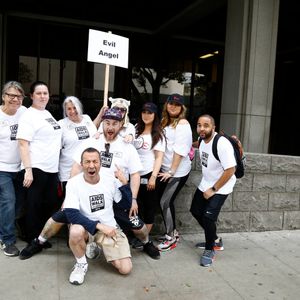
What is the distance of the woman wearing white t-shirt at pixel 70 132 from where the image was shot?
4047mm

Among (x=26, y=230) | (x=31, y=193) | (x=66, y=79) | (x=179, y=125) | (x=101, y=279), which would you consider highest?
(x=66, y=79)

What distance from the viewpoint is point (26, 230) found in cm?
409

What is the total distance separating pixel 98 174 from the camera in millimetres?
3541

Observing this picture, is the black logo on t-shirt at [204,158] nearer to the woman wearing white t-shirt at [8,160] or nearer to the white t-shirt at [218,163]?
the white t-shirt at [218,163]

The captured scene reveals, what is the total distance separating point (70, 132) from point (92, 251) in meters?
1.34

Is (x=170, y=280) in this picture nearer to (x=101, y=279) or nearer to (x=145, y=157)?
(x=101, y=279)

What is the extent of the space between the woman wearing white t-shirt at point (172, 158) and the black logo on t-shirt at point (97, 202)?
0.93m

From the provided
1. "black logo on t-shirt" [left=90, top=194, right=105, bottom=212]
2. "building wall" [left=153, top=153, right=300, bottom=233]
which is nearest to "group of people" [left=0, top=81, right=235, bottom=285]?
"black logo on t-shirt" [left=90, top=194, right=105, bottom=212]

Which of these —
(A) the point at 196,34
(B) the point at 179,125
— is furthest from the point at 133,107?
(B) the point at 179,125

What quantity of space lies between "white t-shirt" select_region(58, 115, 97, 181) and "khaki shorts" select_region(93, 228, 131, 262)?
2.85 ft

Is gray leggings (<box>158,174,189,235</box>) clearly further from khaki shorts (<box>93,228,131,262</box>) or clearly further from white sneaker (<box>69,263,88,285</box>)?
white sneaker (<box>69,263,88,285</box>)

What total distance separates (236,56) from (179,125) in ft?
14.5

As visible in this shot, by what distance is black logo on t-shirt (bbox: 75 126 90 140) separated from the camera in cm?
411

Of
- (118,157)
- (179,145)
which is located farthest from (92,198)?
(179,145)
